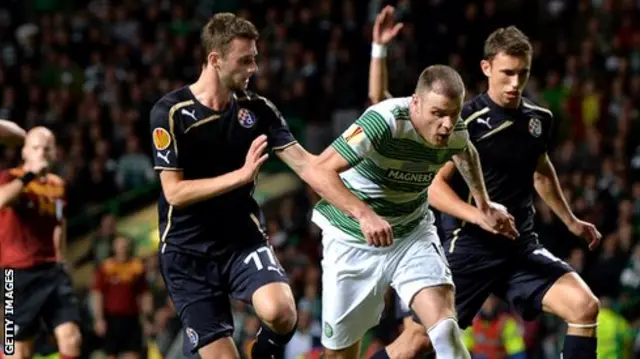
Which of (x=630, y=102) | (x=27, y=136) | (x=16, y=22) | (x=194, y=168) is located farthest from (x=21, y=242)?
(x=16, y=22)

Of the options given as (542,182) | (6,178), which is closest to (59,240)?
(6,178)

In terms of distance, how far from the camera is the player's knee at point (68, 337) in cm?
1030

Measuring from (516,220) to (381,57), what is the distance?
195cm

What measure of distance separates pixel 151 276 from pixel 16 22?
6.24 m

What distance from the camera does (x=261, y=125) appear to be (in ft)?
27.5

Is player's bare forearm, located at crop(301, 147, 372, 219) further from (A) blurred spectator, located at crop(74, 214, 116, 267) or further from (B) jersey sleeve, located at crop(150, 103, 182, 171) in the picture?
(A) blurred spectator, located at crop(74, 214, 116, 267)

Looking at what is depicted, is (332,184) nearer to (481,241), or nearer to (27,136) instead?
(481,241)

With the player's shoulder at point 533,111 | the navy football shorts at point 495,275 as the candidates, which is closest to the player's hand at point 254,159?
the navy football shorts at point 495,275

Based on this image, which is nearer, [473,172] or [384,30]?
[473,172]

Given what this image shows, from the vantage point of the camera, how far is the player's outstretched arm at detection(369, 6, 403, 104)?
33.6 ft

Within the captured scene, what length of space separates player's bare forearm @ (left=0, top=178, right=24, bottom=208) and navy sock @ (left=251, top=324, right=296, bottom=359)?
8.13 feet

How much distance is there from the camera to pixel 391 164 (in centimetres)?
818

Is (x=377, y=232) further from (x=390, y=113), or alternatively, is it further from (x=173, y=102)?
(x=173, y=102)

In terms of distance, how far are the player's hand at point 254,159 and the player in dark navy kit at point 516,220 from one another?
1442 millimetres
